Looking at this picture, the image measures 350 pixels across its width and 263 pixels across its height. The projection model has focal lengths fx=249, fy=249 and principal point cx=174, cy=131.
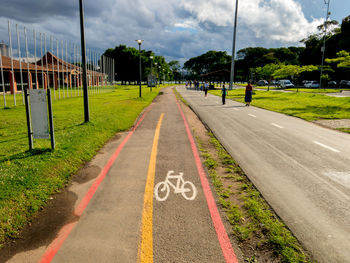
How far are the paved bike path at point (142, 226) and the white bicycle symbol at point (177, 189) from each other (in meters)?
0.04

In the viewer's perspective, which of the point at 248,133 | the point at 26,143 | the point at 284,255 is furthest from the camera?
the point at 248,133

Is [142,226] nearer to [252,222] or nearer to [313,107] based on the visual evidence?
[252,222]

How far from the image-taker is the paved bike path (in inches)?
122

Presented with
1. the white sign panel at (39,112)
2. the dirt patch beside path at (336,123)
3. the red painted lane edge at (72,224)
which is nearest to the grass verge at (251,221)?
the red painted lane edge at (72,224)

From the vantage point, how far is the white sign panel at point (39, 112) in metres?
6.40

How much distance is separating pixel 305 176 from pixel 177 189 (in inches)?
116

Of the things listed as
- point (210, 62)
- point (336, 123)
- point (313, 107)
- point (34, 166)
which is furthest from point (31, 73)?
point (210, 62)

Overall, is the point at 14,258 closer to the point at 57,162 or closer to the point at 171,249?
the point at 171,249

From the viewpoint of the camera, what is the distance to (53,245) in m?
3.30

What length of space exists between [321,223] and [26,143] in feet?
26.8

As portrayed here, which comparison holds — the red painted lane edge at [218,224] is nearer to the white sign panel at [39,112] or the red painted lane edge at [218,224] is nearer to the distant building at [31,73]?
the white sign panel at [39,112]

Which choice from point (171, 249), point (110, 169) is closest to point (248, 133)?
point (110, 169)

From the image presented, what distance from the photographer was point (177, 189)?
16.1 feet

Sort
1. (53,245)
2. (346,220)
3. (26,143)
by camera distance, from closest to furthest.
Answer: (53,245)
(346,220)
(26,143)
